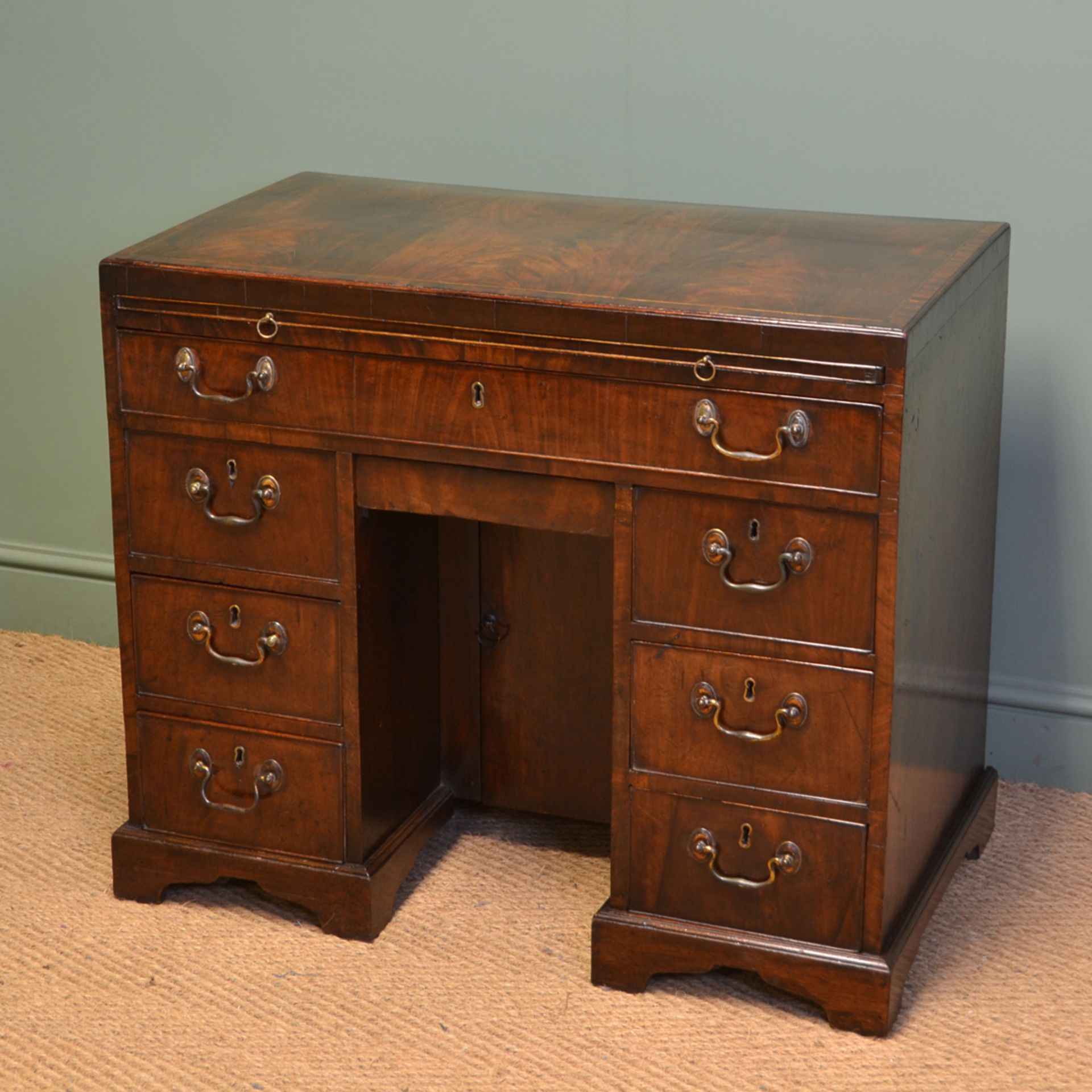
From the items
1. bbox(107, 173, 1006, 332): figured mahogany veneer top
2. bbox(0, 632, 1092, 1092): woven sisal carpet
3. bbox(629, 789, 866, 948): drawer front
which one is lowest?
bbox(0, 632, 1092, 1092): woven sisal carpet

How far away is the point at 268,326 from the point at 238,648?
35 centimetres

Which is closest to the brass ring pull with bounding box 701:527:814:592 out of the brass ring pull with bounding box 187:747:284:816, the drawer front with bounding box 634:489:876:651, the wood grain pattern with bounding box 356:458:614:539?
the drawer front with bounding box 634:489:876:651

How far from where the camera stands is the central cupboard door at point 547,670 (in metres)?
1.94

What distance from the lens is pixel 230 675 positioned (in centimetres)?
183

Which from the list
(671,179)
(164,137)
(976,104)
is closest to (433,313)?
(671,179)

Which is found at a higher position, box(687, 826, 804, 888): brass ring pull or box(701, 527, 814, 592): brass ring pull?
box(701, 527, 814, 592): brass ring pull

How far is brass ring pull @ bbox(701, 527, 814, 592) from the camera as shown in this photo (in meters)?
1.58

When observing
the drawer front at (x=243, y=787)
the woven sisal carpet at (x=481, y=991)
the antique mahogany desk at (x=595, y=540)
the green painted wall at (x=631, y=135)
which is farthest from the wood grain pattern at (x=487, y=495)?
the green painted wall at (x=631, y=135)

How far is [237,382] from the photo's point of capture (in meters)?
1.73

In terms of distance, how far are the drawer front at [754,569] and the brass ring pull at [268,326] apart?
1.25ft

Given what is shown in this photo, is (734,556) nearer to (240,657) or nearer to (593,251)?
(593,251)

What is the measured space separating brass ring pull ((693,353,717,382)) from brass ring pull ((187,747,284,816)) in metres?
0.62

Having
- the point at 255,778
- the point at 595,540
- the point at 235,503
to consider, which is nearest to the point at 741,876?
the point at 595,540

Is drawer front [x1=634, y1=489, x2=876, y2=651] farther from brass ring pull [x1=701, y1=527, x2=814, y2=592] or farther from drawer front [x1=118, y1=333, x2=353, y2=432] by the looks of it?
drawer front [x1=118, y1=333, x2=353, y2=432]
